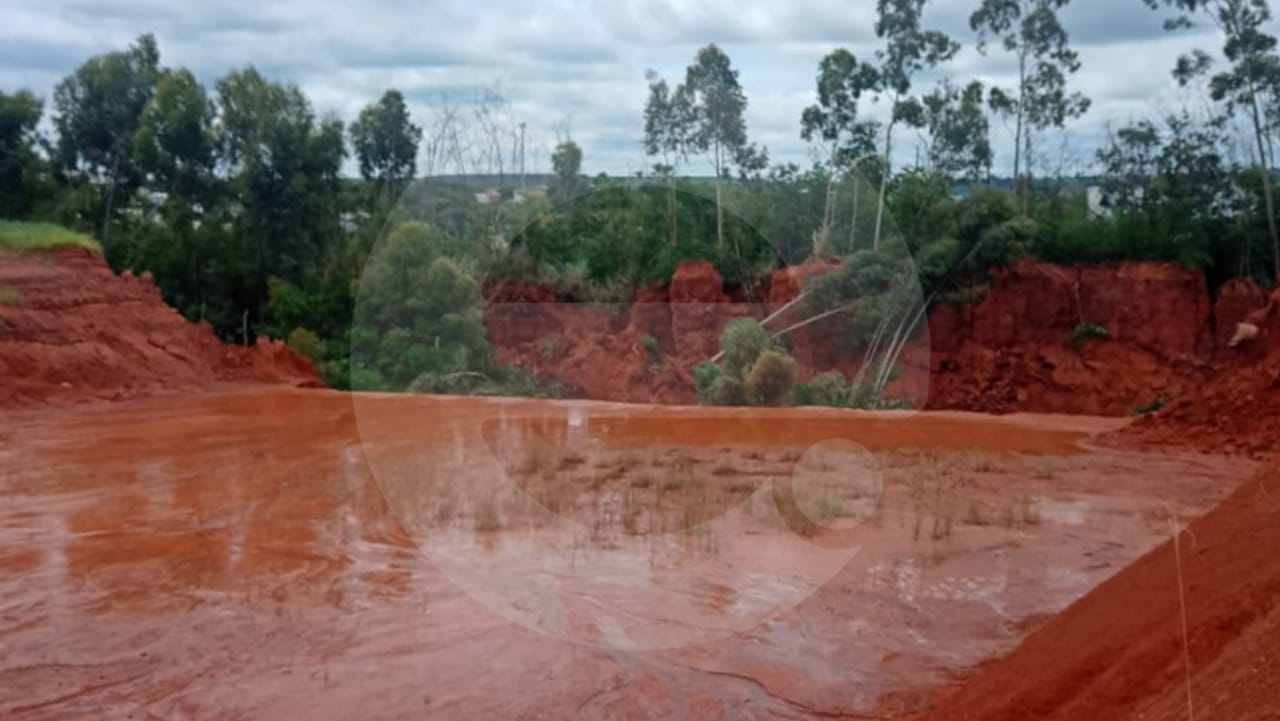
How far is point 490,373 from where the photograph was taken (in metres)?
15.9

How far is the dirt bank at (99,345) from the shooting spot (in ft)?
50.5

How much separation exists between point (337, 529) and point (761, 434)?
5696 mm

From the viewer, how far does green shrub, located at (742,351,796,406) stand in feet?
49.5

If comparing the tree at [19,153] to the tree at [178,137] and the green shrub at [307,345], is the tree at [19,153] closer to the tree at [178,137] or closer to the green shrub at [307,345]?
the tree at [178,137]

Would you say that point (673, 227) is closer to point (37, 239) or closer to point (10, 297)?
point (10, 297)

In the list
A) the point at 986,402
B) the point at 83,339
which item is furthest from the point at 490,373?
the point at 986,402

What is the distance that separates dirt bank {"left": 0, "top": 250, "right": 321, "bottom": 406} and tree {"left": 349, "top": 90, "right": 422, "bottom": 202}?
4.85m

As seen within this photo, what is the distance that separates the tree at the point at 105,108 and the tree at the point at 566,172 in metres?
12.8

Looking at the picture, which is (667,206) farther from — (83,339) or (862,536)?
(862,536)

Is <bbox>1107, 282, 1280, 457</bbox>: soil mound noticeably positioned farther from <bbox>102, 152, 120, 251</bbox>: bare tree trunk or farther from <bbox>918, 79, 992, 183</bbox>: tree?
<bbox>102, 152, 120, 251</bbox>: bare tree trunk

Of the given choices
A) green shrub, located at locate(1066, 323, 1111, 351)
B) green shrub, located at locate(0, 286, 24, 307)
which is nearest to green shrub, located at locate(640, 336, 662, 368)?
green shrub, located at locate(1066, 323, 1111, 351)

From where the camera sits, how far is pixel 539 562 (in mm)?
7352

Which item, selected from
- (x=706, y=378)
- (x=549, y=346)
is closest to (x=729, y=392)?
(x=706, y=378)

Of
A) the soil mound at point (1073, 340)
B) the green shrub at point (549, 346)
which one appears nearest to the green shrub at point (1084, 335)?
the soil mound at point (1073, 340)
